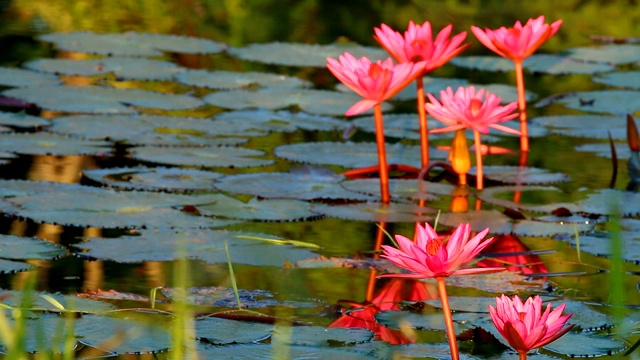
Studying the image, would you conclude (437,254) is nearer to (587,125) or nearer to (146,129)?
(146,129)

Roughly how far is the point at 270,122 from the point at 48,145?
806 millimetres

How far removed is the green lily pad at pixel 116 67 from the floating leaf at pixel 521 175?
1532mm

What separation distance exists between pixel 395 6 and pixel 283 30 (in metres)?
1.27

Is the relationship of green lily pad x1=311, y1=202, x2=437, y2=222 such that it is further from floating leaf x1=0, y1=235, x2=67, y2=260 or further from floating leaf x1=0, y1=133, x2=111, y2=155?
floating leaf x1=0, y1=133, x2=111, y2=155

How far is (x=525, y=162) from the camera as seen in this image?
340cm

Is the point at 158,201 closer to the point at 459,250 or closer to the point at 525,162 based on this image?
the point at 525,162

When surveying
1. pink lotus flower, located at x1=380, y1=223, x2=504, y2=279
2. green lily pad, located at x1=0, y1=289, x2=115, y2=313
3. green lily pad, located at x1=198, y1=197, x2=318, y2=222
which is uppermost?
green lily pad, located at x1=198, y1=197, x2=318, y2=222

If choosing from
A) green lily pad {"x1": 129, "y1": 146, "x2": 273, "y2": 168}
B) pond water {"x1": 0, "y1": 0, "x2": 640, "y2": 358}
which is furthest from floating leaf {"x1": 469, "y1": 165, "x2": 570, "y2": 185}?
green lily pad {"x1": 129, "y1": 146, "x2": 273, "y2": 168}

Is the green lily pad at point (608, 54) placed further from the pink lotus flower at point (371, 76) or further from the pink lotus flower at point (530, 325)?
the pink lotus flower at point (530, 325)

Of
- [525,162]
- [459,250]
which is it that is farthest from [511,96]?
[459,250]

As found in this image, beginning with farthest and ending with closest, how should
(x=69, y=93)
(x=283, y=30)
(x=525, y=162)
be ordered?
1. (x=283, y=30)
2. (x=69, y=93)
3. (x=525, y=162)

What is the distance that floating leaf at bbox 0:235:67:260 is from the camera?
222 cm

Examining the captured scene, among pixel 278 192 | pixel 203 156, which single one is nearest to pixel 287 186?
pixel 278 192

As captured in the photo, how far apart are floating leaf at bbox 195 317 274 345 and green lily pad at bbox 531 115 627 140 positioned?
2187 mm
